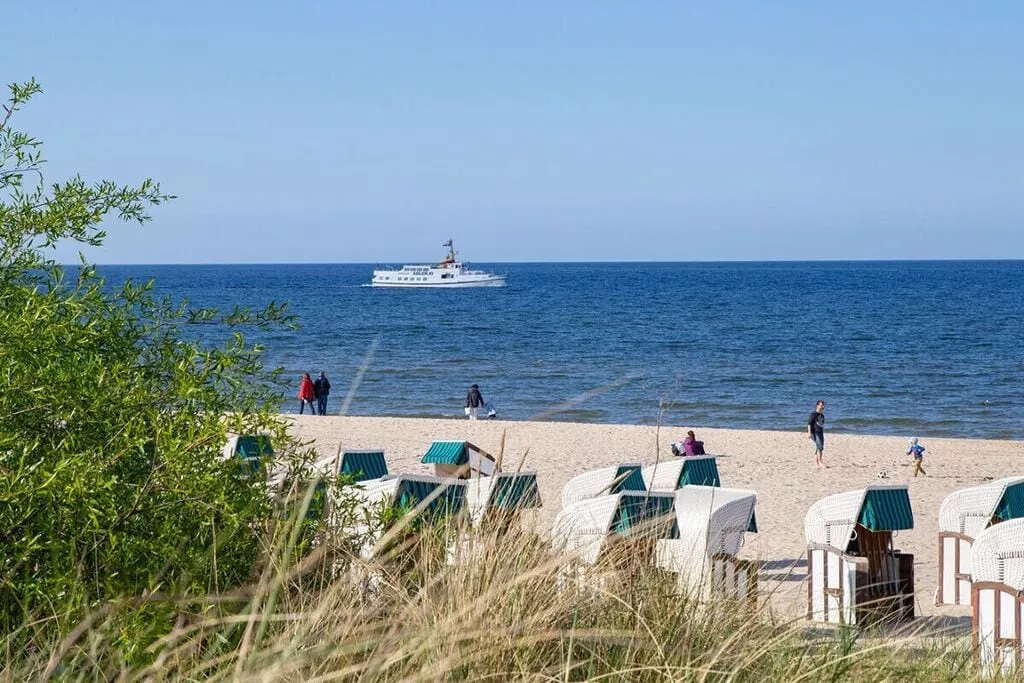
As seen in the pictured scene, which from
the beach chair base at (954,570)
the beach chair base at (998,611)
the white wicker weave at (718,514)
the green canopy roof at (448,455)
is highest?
the white wicker weave at (718,514)

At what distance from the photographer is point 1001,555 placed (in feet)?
21.1

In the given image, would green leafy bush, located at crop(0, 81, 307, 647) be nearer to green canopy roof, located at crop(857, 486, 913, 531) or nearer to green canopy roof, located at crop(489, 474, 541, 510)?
green canopy roof, located at crop(489, 474, 541, 510)

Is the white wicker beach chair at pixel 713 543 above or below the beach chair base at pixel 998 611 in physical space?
above

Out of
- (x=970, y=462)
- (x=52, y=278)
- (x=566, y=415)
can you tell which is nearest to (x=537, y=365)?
(x=566, y=415)

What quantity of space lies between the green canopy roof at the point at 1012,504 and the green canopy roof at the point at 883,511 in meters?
0.95

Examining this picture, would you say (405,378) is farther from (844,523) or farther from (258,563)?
(258,563)

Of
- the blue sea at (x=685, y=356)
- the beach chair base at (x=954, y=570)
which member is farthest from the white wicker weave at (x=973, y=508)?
the blue sea at (x=685, y=356)

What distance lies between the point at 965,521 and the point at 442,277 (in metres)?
94.9

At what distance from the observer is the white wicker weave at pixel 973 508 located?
8422 mm

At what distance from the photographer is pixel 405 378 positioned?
36.9 metres

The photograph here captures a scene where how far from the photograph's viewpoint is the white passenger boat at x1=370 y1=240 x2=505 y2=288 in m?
102

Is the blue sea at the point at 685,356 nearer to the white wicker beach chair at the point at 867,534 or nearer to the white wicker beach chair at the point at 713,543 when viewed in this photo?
the white wicker beach chair at the point at 713,543

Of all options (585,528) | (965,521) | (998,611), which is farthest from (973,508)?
(585,528)

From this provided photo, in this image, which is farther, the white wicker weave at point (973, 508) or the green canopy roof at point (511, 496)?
the white wicker weave at point (973, 508)
